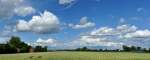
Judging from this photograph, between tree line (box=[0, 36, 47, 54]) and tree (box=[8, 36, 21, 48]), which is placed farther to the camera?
tree (box=[8, 36, 21, 48])

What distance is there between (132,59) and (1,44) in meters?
80.2

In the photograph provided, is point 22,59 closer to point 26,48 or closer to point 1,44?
point 1,44

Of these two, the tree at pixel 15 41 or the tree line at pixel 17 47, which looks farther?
the tree at pixel 15 41

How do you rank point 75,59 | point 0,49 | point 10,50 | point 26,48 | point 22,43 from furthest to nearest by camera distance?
point 22,43
point 26,48
point 10,50
point 0,49
point 75,59

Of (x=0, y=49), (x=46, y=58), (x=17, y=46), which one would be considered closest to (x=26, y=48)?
(x=17, y=46)

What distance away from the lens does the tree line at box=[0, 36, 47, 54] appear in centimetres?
13934

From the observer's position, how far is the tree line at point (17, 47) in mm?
139337

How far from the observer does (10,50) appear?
144 meters

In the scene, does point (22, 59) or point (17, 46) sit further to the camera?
point (17, 46)

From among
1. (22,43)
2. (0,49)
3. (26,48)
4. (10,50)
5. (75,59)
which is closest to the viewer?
(75,59)

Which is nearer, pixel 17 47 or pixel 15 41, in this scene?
pixel 17 47

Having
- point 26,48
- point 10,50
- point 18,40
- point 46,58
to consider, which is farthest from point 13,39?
point 46,58

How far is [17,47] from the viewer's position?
163 m

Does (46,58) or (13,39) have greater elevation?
(13,39)
